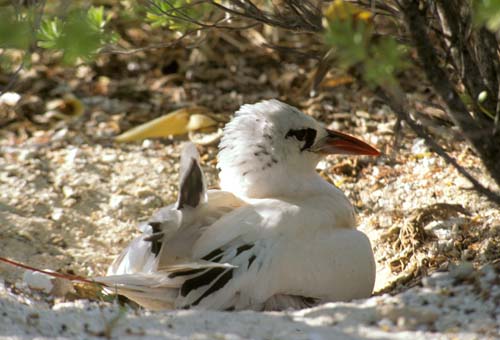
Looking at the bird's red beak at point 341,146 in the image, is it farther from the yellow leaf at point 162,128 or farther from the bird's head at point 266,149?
the yellow leaf at point 162,128

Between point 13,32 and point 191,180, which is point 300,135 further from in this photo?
point 13,32

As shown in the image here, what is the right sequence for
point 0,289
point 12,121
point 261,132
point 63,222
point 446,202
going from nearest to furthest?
point 0,289 < point 261,132 < point 446,202 < point 63,222 < point 12,121

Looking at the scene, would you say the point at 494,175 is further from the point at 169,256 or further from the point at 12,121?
the point at 12,121

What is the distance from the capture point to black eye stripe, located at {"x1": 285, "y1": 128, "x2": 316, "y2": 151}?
4.73 m

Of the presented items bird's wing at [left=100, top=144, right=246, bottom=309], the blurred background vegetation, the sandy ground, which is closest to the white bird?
bird's wing at [left=100, top=144, right=246, bottom=309]

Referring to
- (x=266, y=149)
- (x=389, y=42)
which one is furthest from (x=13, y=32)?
(x=266, y=149)

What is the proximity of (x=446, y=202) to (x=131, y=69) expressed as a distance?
3957 mm

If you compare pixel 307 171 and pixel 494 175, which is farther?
pixel 307 171

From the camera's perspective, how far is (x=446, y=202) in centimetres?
513

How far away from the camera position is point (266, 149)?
465cm

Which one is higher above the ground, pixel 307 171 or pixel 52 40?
pixel 52 40

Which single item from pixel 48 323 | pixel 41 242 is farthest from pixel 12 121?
pixel 48 323

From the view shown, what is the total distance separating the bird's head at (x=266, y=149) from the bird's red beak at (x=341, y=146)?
7 cm

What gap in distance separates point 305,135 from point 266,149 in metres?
0.27
